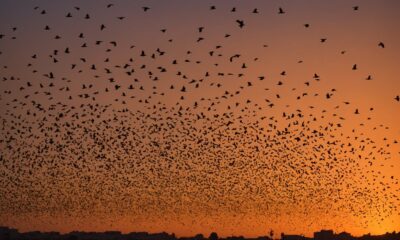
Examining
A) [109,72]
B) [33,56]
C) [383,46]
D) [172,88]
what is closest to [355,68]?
[383,46]

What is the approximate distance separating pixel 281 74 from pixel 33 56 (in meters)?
13.3

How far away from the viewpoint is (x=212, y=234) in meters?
68.5

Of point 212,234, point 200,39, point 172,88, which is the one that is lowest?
point 212,234

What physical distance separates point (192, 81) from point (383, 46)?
400 inches

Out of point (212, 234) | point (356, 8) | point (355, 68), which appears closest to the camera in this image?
point (356, 8)

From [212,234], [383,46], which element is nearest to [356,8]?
[383,46]

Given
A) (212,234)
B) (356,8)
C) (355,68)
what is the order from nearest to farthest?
(356,8)
(355,68)
(212,234)

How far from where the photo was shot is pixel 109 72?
1756 inches

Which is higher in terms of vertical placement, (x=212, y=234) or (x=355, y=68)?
(x=355, y=68)

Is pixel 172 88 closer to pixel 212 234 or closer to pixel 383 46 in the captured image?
pixel 383 46

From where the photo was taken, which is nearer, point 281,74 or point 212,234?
point 281,74

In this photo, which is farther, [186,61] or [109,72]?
[109,72]

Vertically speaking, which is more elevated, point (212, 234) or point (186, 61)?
point (186, 61)

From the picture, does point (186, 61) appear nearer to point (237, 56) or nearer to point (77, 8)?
point (237, 56)
